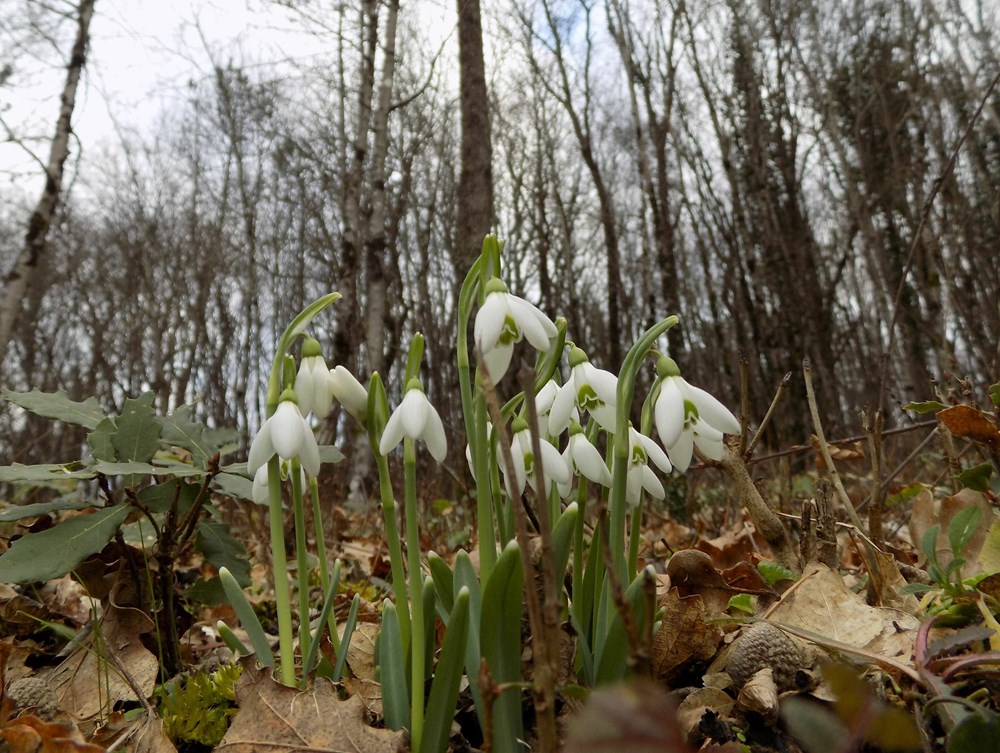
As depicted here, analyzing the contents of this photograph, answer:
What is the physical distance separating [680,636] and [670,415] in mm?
401

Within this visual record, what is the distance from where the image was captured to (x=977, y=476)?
1.22 meters

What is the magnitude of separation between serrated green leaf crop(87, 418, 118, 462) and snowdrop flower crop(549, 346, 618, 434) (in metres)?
0.84

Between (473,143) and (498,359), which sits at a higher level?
(473,143)

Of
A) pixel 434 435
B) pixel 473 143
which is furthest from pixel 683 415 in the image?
pixel 473 143

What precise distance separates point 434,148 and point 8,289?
9.54 meters

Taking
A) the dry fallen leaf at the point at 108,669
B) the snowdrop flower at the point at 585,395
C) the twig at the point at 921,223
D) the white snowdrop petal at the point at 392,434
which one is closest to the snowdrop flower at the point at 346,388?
the white snowdrop petal at the point at 392,434

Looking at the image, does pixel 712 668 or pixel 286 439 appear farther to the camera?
pixel 712 668

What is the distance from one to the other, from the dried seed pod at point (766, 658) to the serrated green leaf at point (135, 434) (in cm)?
112

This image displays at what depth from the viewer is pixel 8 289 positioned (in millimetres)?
8328

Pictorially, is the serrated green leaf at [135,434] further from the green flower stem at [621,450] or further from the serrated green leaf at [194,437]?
the green flower stem at [621,450]

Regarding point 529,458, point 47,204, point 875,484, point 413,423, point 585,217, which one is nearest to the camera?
point 413,423

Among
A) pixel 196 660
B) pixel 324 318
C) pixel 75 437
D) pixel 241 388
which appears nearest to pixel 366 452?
pixel 75 437

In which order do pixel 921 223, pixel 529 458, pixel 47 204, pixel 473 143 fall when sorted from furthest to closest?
pixel 47 204 → pixel 473 143 → pixel 921 223 → pixel 529 458

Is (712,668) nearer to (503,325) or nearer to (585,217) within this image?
(503,325)
